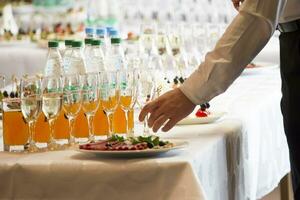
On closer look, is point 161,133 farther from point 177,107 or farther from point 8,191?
point 8,191

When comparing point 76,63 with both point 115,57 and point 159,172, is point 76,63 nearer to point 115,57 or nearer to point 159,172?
point 115,57

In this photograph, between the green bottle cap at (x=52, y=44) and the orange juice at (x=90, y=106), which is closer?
the orange juice at (x=90, y=106)

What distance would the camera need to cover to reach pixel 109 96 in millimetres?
2439

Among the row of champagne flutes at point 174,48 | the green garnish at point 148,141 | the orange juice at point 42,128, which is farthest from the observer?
the row of champagne flutes at point 174,48

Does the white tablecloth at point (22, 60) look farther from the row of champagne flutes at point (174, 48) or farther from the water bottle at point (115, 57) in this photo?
the water bottle at point (115, 57)

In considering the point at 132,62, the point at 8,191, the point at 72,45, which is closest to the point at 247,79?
the point at 132,62

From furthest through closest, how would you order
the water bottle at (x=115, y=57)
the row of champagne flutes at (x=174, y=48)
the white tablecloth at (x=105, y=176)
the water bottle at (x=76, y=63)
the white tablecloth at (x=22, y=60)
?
1. the white tablecloth at (x=22, y=60)
2. the row of champagne flutes at (x=174, y=48)
3. the water bottle at (x=115, y=57)
4. the water bottle at (x=76, y=63)
5. the white tablecloth at (x=105, y=176)

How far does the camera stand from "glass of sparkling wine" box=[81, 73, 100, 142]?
93.2 inches

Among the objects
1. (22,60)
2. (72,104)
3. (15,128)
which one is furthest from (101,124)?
(22,60)

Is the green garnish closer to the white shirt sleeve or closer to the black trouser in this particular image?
the white shirt sleeve

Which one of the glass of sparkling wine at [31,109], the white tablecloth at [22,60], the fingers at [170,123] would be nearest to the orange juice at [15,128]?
the glass of sparkling wine at [31,109]

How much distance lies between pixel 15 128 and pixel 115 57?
0.80 meters

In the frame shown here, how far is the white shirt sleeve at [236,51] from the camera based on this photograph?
229cm

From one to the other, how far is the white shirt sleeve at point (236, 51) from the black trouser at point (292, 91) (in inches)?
6.3
